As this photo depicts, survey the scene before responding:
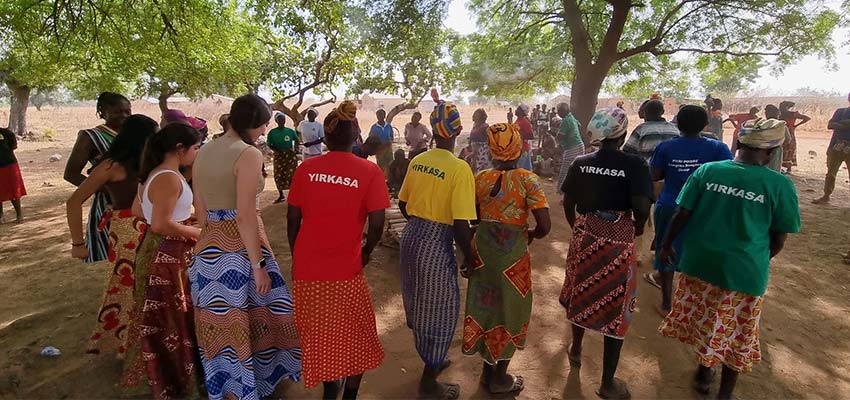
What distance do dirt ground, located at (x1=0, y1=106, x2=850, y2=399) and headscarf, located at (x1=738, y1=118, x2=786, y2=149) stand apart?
169cm

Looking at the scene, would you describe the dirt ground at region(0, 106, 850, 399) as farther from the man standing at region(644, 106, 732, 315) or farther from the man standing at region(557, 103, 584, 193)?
the man standing at region(557, 103, 584, 193)

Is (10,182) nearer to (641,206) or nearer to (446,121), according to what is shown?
(446,121)

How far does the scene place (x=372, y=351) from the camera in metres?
2.64

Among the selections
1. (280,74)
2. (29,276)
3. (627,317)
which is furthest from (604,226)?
(280,74)

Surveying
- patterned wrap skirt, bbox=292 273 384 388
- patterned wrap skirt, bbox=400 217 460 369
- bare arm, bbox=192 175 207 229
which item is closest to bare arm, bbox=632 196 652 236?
patterned wrap skirt, bbox=400 217 460 369

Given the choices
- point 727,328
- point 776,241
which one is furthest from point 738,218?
point 727,328

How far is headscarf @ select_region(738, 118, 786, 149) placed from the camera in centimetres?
262

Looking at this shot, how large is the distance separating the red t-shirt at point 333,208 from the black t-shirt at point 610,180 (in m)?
1.31

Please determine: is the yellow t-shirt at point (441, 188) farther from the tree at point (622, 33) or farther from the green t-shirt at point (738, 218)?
the tree at point (622, 33)

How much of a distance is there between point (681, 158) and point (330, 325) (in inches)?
121

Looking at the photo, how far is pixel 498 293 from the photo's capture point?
Answer: 2893 mm

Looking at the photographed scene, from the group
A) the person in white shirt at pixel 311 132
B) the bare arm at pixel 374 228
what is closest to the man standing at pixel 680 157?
the bare arm at pixel 374 228

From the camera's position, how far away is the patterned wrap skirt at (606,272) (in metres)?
2.87

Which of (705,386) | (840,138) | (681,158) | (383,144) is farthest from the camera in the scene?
(383,144)
